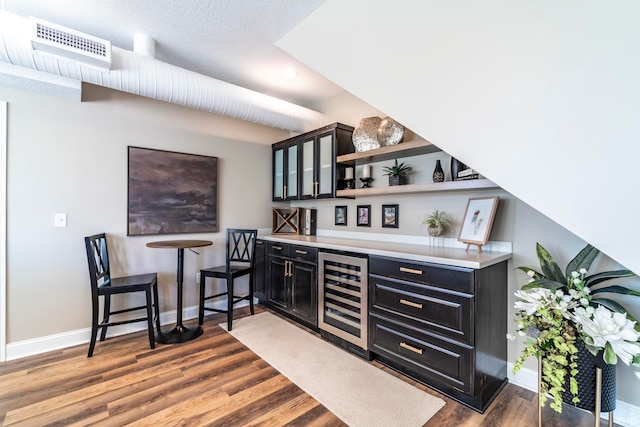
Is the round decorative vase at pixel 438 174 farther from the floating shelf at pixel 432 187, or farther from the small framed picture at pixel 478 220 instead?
the small framed picture at pixel 478 220

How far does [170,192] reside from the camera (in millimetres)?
3131

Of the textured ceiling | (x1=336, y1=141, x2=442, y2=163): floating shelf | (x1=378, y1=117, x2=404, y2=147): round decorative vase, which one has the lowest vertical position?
(x1=336, y1=141, x2=442, y2=163): floating shelf

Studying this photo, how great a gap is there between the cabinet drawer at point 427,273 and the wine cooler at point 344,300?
6.4 inches

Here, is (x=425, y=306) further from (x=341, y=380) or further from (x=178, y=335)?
(x=178, y=335)

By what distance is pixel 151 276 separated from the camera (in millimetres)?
2756

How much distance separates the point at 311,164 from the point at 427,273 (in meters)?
1.98

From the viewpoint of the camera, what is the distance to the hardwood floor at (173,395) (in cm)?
168

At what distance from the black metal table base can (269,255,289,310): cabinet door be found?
2.79 ft

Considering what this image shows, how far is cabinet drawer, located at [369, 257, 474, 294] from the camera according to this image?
1789 mm

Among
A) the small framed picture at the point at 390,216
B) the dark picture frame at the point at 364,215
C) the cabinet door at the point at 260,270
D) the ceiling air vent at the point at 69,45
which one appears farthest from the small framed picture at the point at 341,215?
the ceiling air vent at the point at 69,45

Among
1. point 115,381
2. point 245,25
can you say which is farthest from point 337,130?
point 115,381

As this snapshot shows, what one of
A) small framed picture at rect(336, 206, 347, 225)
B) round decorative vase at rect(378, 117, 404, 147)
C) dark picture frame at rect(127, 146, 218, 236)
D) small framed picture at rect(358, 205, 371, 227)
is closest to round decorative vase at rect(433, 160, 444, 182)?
round decorative vase at rect(378, 117, 404, 147)

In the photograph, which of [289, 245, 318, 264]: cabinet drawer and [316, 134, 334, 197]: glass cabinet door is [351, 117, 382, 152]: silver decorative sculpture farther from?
[289, 245, 318, 264]: cabinet drawer

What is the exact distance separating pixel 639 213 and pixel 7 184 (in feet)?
13.2
